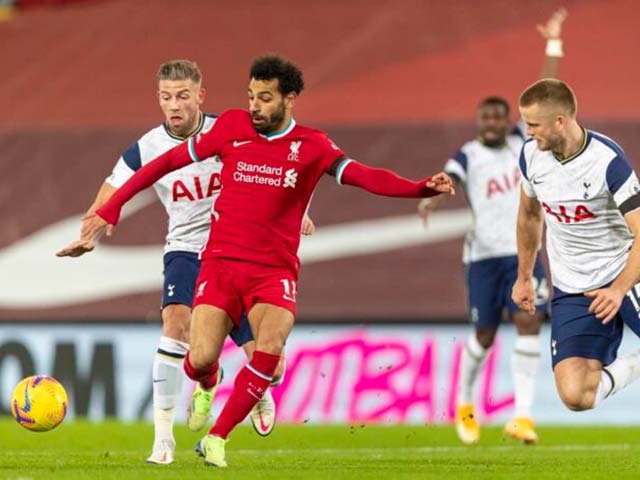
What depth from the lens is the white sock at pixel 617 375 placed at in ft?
28.9

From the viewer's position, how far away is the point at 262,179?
8695 mm

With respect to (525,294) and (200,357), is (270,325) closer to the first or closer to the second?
(200,357)

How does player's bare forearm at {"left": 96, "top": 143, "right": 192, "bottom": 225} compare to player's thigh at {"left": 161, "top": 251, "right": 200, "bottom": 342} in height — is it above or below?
above

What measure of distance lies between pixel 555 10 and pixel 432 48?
1406mm

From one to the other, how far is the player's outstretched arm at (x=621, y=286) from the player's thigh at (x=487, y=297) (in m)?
4.06

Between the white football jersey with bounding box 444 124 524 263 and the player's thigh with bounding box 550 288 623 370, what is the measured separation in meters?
3.51

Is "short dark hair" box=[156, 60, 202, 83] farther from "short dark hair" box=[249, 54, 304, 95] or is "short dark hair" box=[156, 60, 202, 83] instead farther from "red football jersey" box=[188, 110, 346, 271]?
"short dark hair" box=[249, 54, 304, 95]

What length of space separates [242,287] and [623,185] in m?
2.11

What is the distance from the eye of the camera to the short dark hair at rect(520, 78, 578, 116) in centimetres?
849

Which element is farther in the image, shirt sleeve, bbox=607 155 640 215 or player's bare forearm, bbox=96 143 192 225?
player's bare forearm, bbox=96 143 192 225

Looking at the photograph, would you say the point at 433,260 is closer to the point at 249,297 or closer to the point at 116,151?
the point at 116,151

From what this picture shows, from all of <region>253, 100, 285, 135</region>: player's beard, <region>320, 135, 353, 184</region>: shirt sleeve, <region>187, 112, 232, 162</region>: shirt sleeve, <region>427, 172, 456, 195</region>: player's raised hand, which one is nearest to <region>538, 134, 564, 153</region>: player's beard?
<region>427, 172, 456, 195</region>: player's raised hand

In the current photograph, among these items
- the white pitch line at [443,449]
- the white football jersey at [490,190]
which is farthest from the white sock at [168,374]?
the white football jersey at [490,190]

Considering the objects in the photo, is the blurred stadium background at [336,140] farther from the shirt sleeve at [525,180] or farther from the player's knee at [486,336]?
the shirt sleeve at [525,180]
